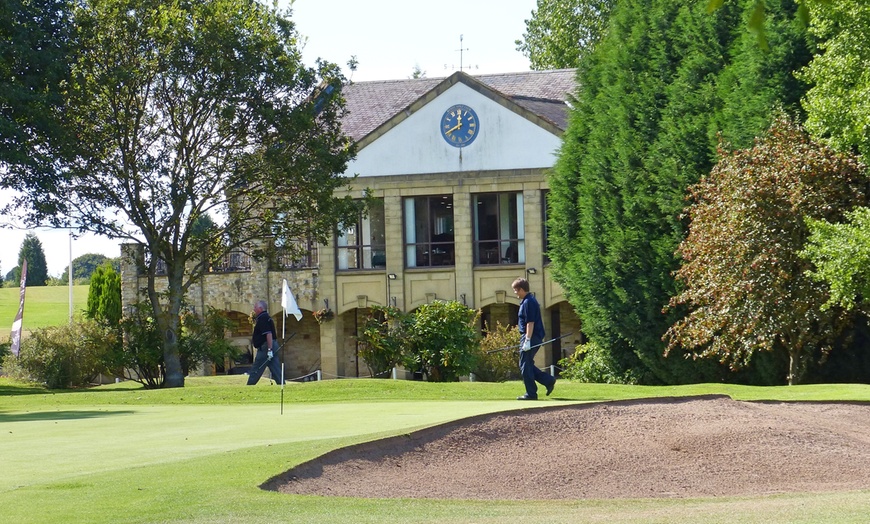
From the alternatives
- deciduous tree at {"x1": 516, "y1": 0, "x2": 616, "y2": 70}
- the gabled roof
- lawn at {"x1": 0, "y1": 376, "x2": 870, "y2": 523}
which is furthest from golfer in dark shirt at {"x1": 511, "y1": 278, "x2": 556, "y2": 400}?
→ deciduous tree at {"x1": 516, "y1": 0, "x2": 616, "y2": 70}

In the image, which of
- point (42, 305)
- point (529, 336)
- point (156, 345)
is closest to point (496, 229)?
point (156, 345)

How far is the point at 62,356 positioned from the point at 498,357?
11.5 meters

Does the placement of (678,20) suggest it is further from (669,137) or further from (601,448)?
(601,448)

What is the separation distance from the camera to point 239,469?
9.28 meters

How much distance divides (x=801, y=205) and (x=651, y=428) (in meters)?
9.93

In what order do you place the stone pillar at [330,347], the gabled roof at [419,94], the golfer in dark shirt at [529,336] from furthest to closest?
the gabled roof at [419,94] → the stone pillar at [330,347] → the golfer in dark shirt at [529,336]

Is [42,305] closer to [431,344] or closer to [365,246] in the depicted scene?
[365,246]

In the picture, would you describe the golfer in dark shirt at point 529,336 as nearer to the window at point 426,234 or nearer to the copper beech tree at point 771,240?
the copper beech tree at point 771,240

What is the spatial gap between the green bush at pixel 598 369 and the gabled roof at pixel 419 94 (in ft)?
40.5

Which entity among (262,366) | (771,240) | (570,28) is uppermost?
(570,28)

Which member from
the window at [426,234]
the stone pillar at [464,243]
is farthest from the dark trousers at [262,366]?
the window at [426,234]

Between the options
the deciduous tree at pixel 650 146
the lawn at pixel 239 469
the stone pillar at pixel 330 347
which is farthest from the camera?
the stone pillar at pixel 330 347

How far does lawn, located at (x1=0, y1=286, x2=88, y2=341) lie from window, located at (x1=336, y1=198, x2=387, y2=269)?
4234 cm

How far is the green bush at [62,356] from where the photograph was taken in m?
31.7
